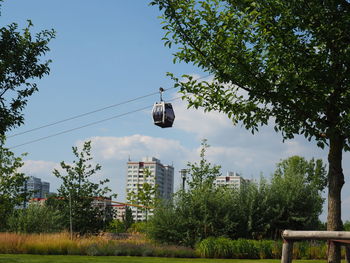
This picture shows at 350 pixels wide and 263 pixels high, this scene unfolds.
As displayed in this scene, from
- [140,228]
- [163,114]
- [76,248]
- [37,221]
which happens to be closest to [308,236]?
[163,114]

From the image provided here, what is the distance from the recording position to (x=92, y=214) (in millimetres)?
21328

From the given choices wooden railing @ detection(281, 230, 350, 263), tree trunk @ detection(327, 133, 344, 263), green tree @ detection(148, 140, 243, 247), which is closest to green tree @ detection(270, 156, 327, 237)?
green tree @ detection(148, 140, 243, 247)

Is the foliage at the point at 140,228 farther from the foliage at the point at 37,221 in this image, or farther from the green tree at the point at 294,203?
the green tree at the point at 294,203

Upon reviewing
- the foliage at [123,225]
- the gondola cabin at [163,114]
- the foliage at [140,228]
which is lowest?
the foliage at [123,225]

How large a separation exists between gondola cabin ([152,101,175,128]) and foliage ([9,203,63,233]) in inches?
325

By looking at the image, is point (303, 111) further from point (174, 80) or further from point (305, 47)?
point (174, 80)

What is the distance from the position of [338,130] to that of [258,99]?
5.27 feet

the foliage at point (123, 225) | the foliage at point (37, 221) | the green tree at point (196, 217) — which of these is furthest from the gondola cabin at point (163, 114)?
the foliage at point (123, 225)

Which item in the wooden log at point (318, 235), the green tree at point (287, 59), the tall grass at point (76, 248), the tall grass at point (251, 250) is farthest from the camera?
the tall grass at point (76, 248)

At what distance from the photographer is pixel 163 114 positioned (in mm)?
15133

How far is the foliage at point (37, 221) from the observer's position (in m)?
21.0

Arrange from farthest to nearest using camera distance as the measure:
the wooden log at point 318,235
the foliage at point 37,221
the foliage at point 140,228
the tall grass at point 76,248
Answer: the foliage at point 37,221
the foliage at point 140,228
the tall grass at point 76,248
the wooden log at point 318,235

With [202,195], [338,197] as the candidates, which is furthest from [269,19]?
[202,195]

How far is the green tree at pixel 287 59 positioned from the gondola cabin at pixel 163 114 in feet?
20.7
